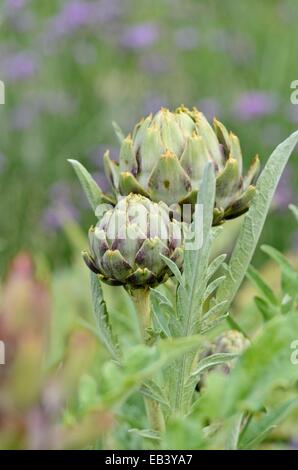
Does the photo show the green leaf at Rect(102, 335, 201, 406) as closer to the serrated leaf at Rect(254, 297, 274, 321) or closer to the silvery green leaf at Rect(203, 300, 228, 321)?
the silvery green leaf at Rect(203, 300, 228, 321)

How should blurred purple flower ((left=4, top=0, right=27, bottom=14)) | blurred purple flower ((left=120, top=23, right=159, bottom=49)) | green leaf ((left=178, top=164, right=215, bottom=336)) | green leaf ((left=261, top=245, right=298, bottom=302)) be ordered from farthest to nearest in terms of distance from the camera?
blurred purple flower ((left=120, top=23, right=159, bottom=49)) < blurred purple flower ((left=4, top=0, right=27, bottom=14)) < green leaf ((left=261, top=245, right=298, bottom=302)) < green leaf ((left=178, top=164, right=215, bottom=336))

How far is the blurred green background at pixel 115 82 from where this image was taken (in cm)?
222

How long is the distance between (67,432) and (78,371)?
0.08ft

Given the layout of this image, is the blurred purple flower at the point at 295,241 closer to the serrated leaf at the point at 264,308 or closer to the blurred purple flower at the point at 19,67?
the blurred purple flower at the point at 19,67

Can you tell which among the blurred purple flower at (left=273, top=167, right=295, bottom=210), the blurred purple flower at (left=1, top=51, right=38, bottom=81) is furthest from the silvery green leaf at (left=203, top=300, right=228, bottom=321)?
the blurred purple flower at (left=1, top=51, right=38, bottom=81)

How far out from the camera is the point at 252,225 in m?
0.64

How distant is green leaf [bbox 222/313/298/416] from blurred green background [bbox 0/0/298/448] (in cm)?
108

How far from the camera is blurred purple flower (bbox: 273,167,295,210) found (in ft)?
7.11

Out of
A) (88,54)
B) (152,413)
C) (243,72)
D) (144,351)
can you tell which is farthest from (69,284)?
(243,72)

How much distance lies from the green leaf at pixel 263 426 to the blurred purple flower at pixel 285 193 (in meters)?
1.47

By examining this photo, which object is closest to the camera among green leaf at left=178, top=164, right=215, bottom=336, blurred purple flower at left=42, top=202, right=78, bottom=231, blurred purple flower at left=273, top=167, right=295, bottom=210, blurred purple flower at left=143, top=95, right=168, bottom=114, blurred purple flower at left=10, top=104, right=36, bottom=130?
green leaf at left=178, top=164, right=215, bottom=336

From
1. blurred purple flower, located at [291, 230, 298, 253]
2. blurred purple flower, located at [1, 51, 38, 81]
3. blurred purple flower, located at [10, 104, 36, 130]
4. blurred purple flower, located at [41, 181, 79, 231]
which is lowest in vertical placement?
blurred purple flower, located at [291, 230, 298, 253]

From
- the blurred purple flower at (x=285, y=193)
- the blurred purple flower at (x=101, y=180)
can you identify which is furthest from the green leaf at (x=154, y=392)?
the blurred purple flower at (x=101, y=180)

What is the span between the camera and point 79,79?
2658mm
